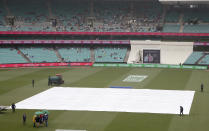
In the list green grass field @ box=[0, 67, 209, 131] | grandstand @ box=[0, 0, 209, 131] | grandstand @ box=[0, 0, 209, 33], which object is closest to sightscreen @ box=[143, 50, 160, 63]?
grandstand @ box=[0, 0, 209, 131]

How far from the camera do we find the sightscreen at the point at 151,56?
286ft

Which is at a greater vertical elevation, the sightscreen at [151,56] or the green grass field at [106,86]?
the sightscreen at [151,56]

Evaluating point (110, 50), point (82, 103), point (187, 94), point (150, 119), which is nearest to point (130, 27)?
point (110, 50)

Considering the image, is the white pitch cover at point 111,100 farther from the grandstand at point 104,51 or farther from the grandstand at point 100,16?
the grandstand at point 100,16

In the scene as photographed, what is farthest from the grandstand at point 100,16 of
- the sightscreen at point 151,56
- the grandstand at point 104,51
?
the sightscreen at point 151,56

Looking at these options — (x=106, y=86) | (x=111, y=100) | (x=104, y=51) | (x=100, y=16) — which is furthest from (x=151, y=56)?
(x=111, y=100)

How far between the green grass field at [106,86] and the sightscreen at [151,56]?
8981 millimetres

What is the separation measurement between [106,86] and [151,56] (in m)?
32.3

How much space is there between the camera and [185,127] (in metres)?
35.3

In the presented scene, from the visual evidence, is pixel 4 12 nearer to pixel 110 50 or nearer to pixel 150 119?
pixel 110 50

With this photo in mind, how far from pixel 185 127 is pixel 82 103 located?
1449 cm

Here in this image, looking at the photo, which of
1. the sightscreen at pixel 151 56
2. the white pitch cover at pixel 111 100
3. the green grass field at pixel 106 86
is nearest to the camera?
the green grass field at pixel 106 86

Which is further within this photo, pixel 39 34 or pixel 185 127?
pixel 39 34

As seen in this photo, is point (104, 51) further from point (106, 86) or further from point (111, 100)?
point (111, 100)
